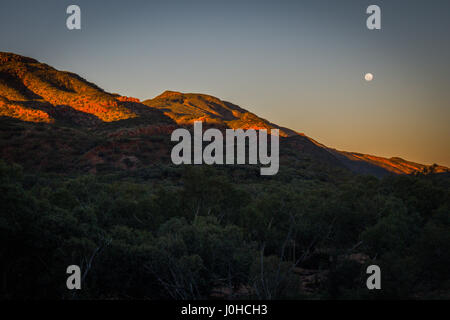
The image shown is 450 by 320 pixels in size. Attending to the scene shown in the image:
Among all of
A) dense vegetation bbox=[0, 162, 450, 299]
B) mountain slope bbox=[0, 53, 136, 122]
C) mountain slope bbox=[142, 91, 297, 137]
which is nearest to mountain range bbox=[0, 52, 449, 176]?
mountain slope bbox=[0, 53, 136, 122]

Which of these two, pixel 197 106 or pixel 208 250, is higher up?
pixel 197 106

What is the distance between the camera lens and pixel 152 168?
58844 mm

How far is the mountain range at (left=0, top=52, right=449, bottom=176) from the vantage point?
64625mm

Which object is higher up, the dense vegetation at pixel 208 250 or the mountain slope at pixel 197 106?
the mountain slope at pixel 197 106

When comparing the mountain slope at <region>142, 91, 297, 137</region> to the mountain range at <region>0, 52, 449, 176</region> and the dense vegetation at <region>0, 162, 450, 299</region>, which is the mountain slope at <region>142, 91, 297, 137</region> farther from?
Answer: the dense vegetation at <region>0, 162, 450, 299</region>

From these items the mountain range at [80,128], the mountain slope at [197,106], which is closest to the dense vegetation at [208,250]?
the mountain range at [80,128]

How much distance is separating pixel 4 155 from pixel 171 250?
57.7 metres

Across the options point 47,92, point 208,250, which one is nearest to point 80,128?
point 47,92

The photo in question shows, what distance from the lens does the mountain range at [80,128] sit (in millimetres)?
64625

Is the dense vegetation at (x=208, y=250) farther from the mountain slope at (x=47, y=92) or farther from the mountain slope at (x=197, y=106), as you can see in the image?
the mountain slope at (x=197, y=106)

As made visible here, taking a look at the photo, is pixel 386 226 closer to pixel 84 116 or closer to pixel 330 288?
pixel 330 288

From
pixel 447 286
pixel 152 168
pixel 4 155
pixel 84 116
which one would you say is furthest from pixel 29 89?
pixel 447 286

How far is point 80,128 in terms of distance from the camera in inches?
3388

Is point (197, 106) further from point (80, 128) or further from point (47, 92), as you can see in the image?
point (80, 128)
